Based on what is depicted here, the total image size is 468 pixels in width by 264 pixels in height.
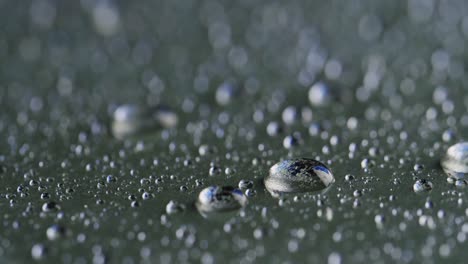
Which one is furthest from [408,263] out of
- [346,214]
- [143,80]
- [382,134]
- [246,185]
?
[143,80]

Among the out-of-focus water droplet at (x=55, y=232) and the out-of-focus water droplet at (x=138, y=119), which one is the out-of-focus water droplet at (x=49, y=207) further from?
the out-of-focus water droplet at (x=138, y=119)

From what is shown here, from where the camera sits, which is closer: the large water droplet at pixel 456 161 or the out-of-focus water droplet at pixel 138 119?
the large water droplet at pixel 456 161

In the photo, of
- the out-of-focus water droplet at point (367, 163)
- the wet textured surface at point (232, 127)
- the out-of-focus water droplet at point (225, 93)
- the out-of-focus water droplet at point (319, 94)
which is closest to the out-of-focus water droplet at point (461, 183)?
the wet textured surface at point (232, 127)

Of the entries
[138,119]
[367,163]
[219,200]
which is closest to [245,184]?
[219,200]

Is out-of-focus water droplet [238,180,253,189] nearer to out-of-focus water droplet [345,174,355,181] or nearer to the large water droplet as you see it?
out-of-focus water droplet [345,174,355,181]

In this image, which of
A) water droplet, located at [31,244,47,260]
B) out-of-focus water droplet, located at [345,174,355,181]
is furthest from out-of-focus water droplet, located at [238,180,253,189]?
water droplet, located at [31,244,47,260]

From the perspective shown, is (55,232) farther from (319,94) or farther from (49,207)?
(319,94)
